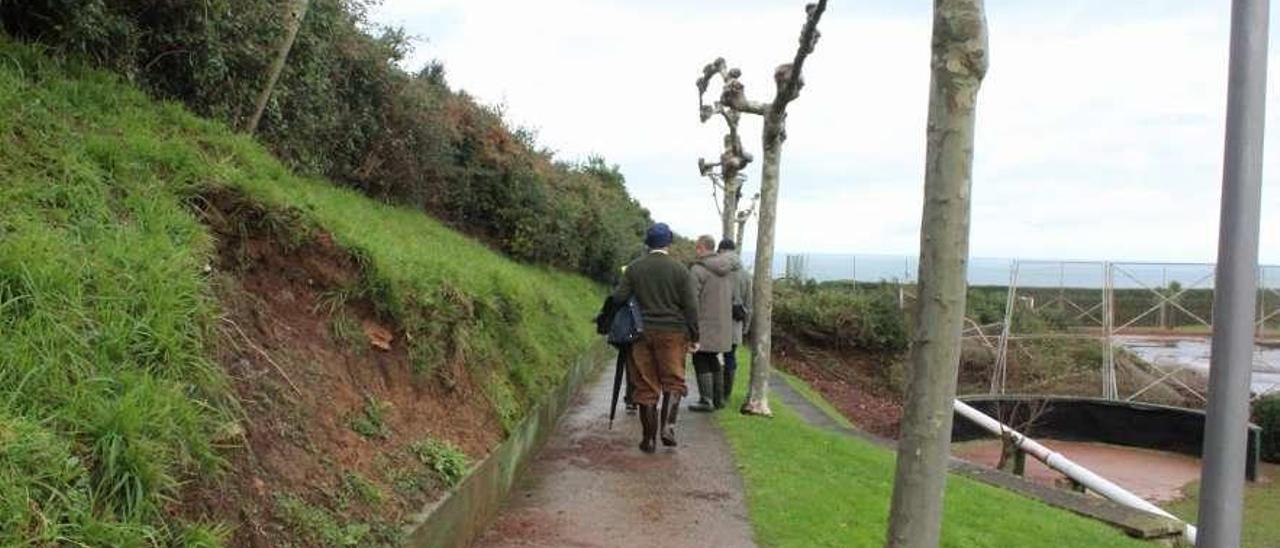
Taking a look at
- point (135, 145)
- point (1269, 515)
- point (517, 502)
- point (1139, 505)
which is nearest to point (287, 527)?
point (135, 145)

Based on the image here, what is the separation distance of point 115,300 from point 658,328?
526 centimetres

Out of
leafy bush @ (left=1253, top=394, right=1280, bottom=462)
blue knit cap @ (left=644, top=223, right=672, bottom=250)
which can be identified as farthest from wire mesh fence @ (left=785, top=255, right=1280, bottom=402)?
blue knit cap @ (left=644, top=223, right=672, bottom=250)

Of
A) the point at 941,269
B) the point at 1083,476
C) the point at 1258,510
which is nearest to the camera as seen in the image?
the point at 941,269

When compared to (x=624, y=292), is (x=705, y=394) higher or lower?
lower

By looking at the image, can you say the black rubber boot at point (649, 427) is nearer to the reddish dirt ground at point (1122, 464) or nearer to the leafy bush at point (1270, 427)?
the reddish dirt ground at point (1122, 464)

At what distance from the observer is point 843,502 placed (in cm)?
735

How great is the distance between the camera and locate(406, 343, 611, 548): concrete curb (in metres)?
4.54

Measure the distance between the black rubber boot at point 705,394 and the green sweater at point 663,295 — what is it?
2.59 meters

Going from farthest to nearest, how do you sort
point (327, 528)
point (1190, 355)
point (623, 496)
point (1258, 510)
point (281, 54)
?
point (1190, 355) → point (1258, 510) → point (281, 54) → point (623, 496) → point (327, 528)

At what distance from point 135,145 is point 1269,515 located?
567 inches

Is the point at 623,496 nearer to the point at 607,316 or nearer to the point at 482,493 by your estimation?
the point at 482,493

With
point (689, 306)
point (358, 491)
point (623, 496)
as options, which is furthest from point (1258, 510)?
point (358, 491)

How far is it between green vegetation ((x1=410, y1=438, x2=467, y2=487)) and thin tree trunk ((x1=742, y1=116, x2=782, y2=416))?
19.2 ft

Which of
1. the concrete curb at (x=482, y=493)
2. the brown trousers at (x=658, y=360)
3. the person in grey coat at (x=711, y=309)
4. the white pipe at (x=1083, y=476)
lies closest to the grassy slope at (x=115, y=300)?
the concrete curb at (x=482, y=493)
